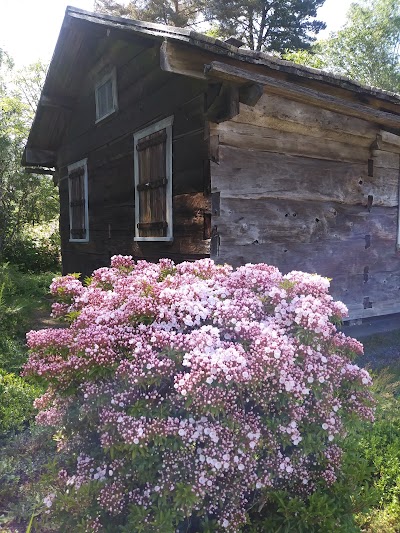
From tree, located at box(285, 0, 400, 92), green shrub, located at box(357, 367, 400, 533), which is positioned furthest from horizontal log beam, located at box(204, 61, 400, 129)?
tree, located at box(285, 0, 400, 92)

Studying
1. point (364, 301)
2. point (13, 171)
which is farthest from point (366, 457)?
point (13, 171)

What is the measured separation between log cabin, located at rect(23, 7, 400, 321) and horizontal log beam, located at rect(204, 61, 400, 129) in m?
0.02

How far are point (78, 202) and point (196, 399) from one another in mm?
7801

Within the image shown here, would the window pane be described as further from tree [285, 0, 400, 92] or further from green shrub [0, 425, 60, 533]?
tree [285, 0, 400, 92]

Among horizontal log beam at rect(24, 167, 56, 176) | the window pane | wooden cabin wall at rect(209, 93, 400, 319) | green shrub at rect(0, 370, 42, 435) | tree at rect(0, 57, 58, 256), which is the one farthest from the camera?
tree at rect(0, 57, 58, 256)

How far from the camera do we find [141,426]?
1947mm

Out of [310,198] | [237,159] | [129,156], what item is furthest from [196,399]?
[129,156]

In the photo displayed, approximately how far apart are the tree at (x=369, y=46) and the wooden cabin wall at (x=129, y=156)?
79.8 ft

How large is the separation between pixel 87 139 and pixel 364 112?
17.7 ft

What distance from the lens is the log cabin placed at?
4.71 metres

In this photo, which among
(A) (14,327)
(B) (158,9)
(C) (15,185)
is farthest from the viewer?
(B) (158,9)

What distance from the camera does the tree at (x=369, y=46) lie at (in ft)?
92.6

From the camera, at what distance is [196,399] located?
1.88 metres

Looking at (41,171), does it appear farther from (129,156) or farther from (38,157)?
(129,156)
